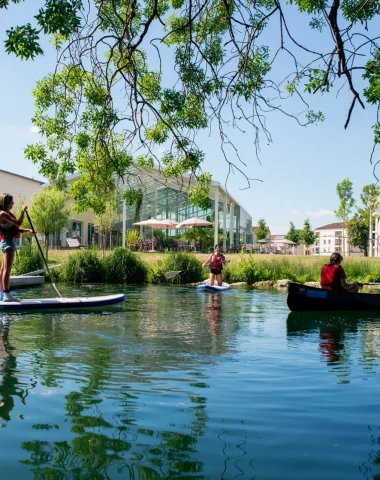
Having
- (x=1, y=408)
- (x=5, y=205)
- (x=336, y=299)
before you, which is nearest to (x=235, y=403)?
(x=1, y=408)

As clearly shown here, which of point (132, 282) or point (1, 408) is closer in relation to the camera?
point (1, 408)

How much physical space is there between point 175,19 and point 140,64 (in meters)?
1.21

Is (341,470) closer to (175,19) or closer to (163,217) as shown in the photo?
(175,19)

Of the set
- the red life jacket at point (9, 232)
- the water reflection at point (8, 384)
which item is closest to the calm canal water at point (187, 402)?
the water reflection at point (8, 384)

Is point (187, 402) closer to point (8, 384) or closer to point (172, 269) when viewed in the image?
point (8, 384)

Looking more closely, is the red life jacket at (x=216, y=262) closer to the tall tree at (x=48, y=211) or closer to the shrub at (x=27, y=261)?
the shrub at (x=27, y=261)

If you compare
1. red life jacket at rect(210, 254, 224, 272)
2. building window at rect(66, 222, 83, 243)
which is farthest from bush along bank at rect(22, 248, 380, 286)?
building window at rect(66, 222, 83, 243)

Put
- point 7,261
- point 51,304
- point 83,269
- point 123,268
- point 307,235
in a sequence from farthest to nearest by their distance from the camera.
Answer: point 307,235
point 123,268
point 83,269
point 51,304
point 7,261

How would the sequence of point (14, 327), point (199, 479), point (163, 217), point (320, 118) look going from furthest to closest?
point (163, 217) < point (14, 327) < point (320, 118) < point (199, 479)

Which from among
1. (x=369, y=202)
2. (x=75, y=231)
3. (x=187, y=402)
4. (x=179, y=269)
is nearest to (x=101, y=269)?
(x=179, y=269)

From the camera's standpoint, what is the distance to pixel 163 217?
43.0m

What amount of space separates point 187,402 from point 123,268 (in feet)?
57.9

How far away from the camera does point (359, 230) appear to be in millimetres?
52531

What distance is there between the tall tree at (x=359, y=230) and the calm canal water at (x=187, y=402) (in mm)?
44342
